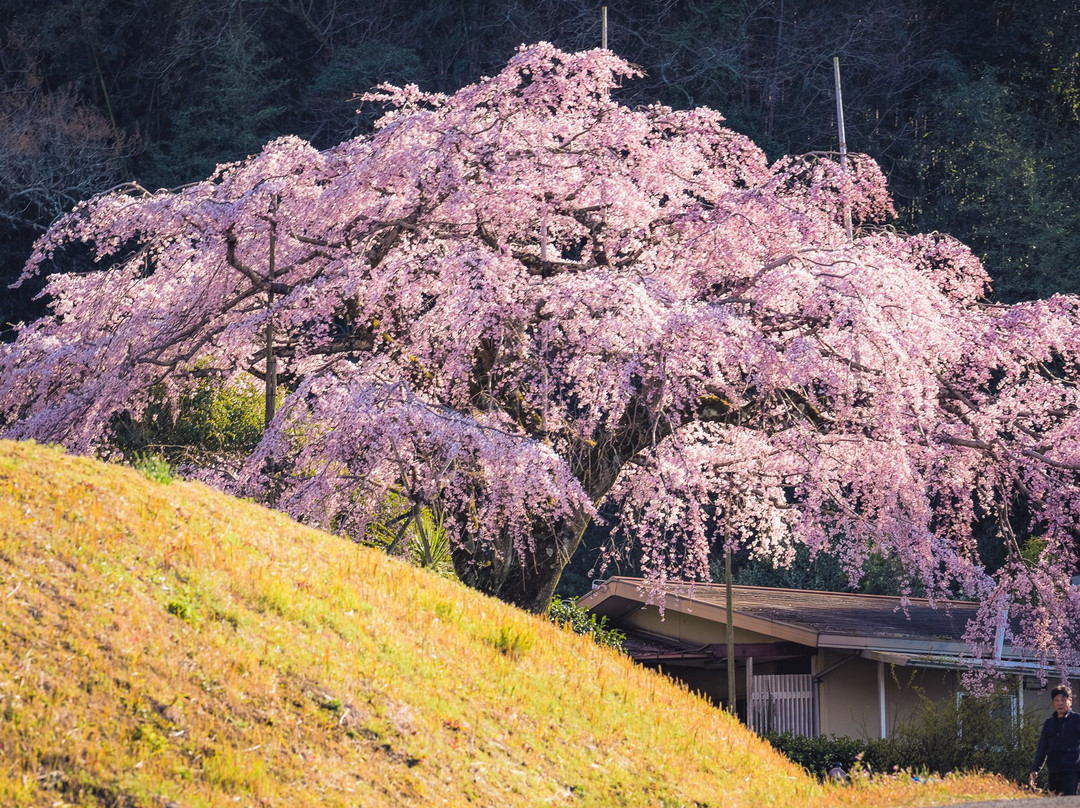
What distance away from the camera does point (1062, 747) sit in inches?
381

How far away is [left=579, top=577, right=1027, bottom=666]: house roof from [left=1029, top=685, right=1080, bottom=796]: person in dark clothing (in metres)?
4.87

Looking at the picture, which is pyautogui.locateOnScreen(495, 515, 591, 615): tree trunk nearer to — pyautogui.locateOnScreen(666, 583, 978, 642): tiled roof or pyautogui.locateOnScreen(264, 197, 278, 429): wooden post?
pyautogui.locateOnScreen(666, 583, 978, 642): tiled roof

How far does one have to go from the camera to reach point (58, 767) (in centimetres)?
607

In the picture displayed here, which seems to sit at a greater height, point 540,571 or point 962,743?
point 540,571

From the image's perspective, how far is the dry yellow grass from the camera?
21.2ft

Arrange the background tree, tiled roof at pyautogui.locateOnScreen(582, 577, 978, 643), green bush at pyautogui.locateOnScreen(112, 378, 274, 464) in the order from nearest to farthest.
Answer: the background tree, green bush at pyautogui.locateOnScreen(112, 378, 274, 464), tiled roof at pyautogui.locateOnScreen(582, 577, 978, 643)

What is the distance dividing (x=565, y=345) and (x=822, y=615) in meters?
8.77

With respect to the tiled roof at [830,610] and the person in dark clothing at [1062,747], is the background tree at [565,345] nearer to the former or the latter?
the tiled roof at [830,610]

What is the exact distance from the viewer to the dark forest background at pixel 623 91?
29906 mm

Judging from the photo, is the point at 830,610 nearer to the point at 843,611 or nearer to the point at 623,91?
the point at 843,611

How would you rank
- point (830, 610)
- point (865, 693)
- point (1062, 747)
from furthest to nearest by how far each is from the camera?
point (830, 610)
point (865, 693)
point (1062, 747)

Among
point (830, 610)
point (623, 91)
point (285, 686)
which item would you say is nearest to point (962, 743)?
point (830, 610)

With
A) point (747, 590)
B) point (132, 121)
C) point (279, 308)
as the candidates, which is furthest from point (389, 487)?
point (132, 121)

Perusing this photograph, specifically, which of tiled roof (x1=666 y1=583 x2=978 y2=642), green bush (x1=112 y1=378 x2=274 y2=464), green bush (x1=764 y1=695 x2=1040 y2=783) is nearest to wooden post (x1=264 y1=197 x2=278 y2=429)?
green bush (x1=112 y1=378 x2=274 y2=464)
